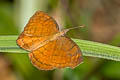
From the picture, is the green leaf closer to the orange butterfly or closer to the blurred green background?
the orange butterfly

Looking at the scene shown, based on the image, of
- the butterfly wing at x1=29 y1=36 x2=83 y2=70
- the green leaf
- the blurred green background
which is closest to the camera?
the butterfly wing at x1=29 y1=36 x2=83 y2=70

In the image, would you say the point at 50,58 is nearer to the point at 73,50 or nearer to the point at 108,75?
the point at 73,50

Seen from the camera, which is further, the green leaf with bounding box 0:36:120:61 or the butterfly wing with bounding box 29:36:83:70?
the green leaf with bounding box 0:36:120:61

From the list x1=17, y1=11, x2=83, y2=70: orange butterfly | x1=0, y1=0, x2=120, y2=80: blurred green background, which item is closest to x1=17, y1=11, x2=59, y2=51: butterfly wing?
x1=17, y1=11, x2=83, y2=70: orange butterfly

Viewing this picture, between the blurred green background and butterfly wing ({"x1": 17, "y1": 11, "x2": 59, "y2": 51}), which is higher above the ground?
butterfly wing ({"x1": 17, "y1": 11, "x2": 59, "y2": 51})

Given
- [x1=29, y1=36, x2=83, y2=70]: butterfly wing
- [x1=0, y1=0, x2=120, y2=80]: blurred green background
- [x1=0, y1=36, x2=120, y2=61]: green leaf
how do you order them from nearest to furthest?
[x1=29, y1=36, x2=83, y2=70]: butterfly wing → [x1=0, y1=36, x2=120, y2=61]: green leaf → [x1=0, y1=0, x2=120, y2=80]: blurred green background

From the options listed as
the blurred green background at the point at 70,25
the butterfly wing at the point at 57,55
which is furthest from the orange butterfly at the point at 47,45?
the blurred green background at the point at 70,25

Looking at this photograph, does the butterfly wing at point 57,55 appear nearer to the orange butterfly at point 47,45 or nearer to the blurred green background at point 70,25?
the orange butterfly at point 47,45
